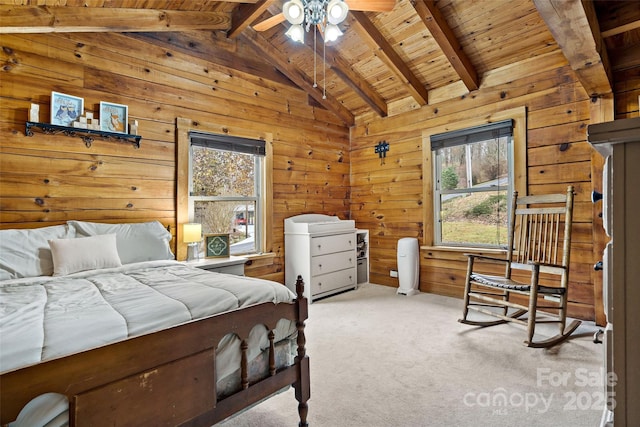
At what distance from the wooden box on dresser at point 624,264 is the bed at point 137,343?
117 cm

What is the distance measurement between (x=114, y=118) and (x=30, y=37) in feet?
2.57

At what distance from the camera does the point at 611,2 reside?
2549 millimetres

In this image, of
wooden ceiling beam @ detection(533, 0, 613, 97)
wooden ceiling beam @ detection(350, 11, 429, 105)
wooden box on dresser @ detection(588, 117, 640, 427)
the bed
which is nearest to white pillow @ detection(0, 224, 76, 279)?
the bed

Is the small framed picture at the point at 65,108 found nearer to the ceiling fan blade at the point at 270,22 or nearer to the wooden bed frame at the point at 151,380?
the ceiling fan blade at the point at 270,22

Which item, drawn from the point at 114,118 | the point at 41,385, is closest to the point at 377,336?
the point at 41,385

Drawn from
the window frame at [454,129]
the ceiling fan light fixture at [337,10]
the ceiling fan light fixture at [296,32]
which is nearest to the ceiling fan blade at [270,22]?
the ceiling fan light fixture at [296,32]

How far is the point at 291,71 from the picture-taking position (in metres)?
4.05

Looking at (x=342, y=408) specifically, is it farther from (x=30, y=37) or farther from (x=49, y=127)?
(x=30, y=37)

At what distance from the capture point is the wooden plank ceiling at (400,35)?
7.55 feet

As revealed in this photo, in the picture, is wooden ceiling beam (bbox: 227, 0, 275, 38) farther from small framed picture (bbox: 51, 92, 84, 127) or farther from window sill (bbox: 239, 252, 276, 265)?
window sill (bbox: 239, 252, 276, 265)

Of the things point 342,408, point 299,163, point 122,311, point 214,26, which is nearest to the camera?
point 122,311

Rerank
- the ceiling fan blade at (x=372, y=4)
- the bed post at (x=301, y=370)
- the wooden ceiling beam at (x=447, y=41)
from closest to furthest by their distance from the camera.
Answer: the bed post at (x=301, y=370) → the ceiling fan blade at (x=372, y=4) → the wooden ceiling beam at (x=447, y=41)

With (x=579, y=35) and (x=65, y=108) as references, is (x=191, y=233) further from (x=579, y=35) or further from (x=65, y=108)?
(x=579, y=35)

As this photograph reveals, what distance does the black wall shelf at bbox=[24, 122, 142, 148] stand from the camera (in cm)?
252
